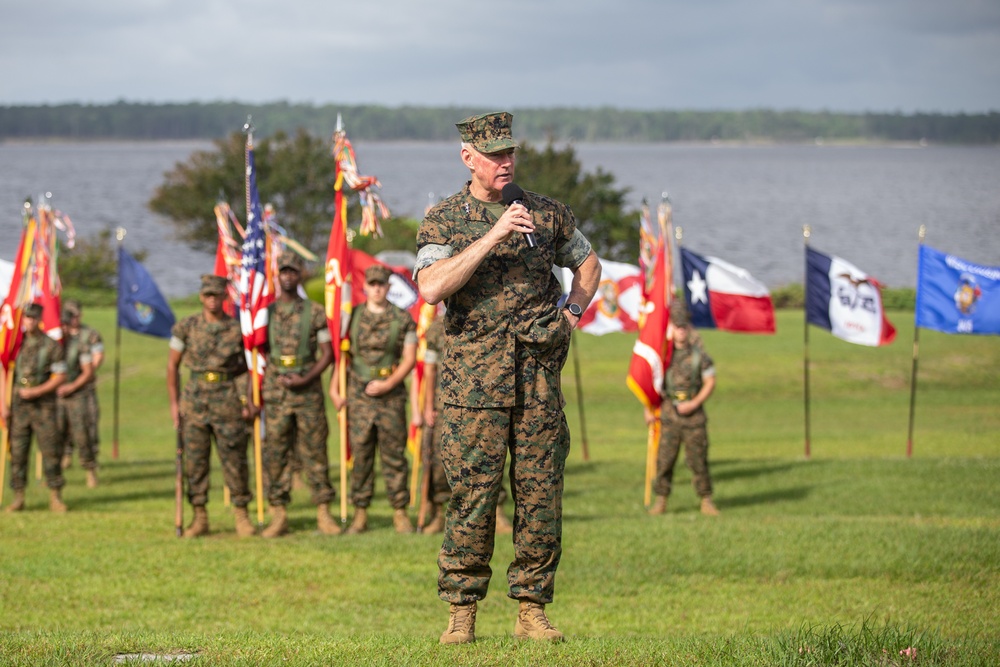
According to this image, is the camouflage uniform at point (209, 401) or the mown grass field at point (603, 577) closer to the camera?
the mown grass field at point (603, 577)

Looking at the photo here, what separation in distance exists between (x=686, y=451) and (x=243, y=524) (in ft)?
16.4

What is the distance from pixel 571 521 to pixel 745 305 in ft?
20.5

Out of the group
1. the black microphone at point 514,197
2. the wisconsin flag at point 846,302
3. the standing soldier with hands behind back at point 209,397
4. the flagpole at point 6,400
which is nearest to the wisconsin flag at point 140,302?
the flagpole at point 6,400

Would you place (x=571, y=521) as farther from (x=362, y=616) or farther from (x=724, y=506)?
(x=362, y=616)

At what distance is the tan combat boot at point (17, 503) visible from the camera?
14875mm

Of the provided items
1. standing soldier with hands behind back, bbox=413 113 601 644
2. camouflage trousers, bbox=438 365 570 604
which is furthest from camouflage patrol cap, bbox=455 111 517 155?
camouflage trousers, bbox=438 365 570 604

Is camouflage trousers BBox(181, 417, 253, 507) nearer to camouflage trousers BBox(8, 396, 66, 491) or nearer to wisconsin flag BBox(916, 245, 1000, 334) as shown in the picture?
camouflage trousers BBox(8, 396, 66, 491)

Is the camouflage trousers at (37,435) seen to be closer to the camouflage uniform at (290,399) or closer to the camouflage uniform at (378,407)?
the camouflage uniform at (290,399)

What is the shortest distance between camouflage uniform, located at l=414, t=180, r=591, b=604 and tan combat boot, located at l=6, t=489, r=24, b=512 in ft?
31.9

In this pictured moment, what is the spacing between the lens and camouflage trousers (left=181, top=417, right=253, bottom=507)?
12555mm

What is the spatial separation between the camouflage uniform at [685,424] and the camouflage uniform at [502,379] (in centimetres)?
829

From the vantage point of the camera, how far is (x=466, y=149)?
21.2ft

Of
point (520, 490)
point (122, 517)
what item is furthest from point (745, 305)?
point (520, 490)

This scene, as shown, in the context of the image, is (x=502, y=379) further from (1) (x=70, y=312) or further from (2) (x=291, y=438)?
(1) (x=70, y=312)
